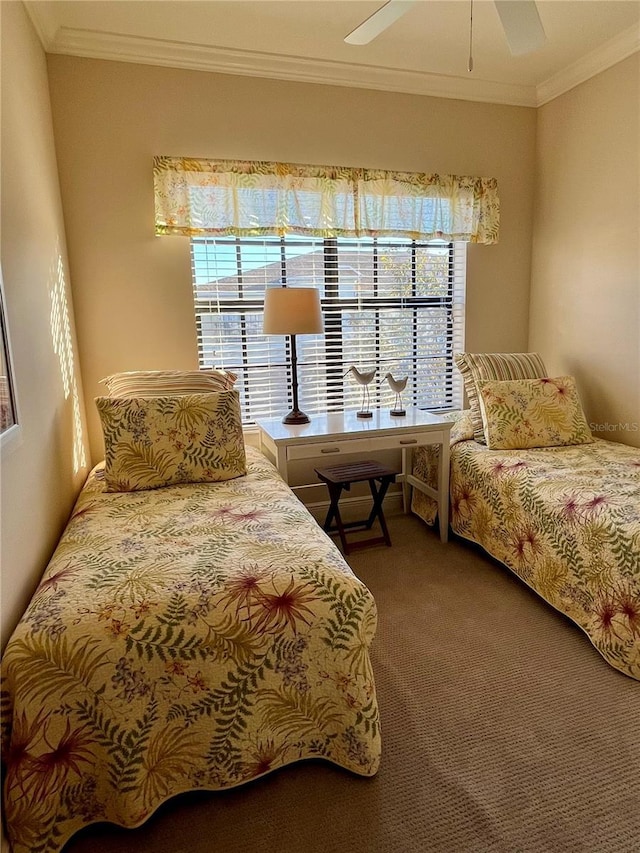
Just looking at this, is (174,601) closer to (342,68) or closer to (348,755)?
(348,755)

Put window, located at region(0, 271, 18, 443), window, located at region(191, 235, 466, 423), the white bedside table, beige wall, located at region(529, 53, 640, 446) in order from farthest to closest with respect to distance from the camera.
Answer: window, located at region(191, 235, 466, 423)
beige wall, located at region(529, 53, 640, 446)
the white bedside table
window, located at region(0, 271, 18, 443)

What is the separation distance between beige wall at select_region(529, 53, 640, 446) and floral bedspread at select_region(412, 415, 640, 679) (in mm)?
441

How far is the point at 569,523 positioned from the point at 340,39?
8.30ft

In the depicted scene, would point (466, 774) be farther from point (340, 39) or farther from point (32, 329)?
point (340, 39)

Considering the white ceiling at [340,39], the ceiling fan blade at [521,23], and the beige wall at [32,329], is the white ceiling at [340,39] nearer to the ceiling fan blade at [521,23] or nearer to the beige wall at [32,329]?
the beige wall at [32,329]

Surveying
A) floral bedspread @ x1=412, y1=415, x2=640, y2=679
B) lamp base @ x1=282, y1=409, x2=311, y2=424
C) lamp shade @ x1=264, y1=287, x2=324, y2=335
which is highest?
lamp shade @ x1=264, y1=287, x2=324, y2=335

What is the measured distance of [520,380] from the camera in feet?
9.47

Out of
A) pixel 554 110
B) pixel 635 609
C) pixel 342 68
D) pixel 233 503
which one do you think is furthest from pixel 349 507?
pixel 554 110

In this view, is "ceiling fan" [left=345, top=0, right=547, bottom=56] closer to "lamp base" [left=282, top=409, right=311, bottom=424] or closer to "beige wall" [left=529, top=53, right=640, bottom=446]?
"beige wall" [left=529, top=53, right=640, bottom=446]

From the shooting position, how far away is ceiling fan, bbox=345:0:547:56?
1.53 m

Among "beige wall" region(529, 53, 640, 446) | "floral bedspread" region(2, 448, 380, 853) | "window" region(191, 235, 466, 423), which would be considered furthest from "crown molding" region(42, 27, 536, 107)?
"floral bedspread" region(2, 448, 380, 853)

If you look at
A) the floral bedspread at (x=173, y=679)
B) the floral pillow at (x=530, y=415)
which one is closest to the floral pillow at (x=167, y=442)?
the floral bedspread at (x=173, y=679)

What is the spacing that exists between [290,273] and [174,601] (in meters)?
2.17

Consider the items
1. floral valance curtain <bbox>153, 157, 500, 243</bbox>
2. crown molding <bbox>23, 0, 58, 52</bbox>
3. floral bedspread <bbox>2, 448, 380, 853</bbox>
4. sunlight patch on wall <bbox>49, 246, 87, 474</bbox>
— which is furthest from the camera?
floral valance curtain <bbox>153, 157, 500, 243</bbox>
